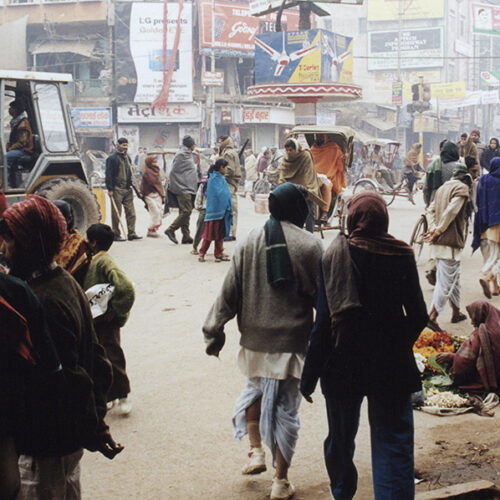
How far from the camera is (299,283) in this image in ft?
12.0

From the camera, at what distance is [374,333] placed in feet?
10.2

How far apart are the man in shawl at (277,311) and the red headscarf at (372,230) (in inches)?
22.5

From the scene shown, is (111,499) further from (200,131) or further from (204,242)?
(200,131)

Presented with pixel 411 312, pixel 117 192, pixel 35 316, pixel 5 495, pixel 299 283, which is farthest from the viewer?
pixel 117 192

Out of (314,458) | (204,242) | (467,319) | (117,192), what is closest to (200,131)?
(117,192)

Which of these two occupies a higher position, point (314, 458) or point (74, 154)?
point (74, 154)

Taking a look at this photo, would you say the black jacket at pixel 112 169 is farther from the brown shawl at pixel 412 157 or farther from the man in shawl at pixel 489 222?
the brown shawl at pixel 412 157

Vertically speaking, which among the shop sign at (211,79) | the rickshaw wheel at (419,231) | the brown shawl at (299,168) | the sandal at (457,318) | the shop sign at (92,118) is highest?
the shop sign at (211,79)

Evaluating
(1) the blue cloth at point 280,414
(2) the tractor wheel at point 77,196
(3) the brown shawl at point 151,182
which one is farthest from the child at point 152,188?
(1) the blue cloth at point 280,414

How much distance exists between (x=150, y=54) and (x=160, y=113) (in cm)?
292

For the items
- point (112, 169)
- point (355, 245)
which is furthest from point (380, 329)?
point (112, 169)

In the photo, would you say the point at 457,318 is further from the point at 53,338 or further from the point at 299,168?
the point at 53,338

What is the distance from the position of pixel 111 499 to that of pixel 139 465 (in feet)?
1.40

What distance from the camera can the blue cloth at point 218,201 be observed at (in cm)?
1041
